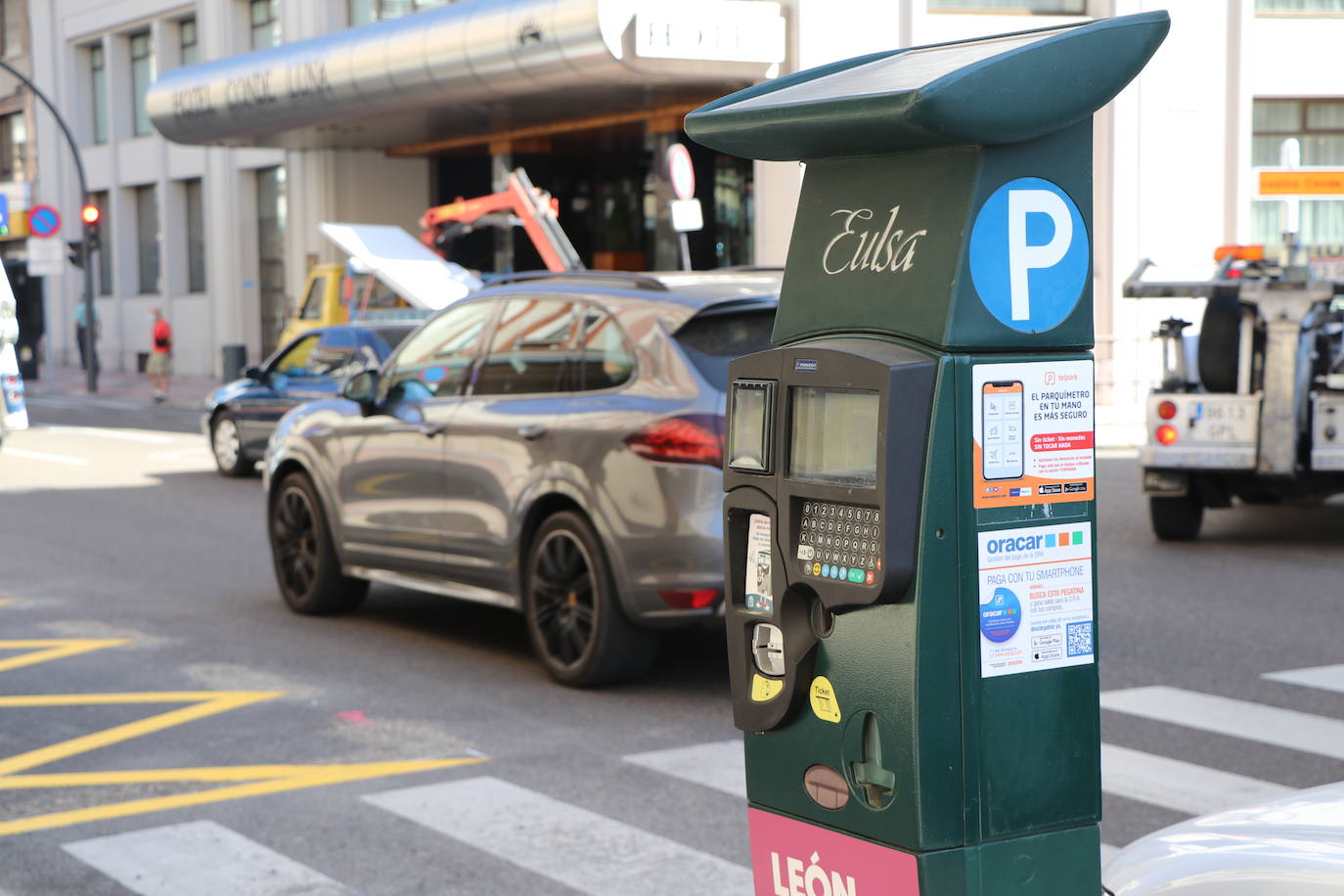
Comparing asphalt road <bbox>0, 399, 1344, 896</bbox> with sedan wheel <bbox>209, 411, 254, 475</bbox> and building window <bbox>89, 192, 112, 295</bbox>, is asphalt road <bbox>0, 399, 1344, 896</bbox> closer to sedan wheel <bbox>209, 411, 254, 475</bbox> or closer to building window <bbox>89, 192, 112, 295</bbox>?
sedan wheel <bbox>209, 411, 254, 475</bbox>

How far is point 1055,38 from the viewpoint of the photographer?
289 cm

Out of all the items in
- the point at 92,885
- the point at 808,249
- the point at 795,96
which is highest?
the point at 795,96

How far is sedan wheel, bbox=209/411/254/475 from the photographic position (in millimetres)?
17172

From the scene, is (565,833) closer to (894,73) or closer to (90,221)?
(894,73)

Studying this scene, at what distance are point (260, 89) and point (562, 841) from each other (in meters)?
28.6

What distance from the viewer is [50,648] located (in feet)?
28.5

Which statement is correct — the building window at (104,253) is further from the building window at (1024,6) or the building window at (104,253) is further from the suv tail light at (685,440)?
the suv tail light at (685,440)

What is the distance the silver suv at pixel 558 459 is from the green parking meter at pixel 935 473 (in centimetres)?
408

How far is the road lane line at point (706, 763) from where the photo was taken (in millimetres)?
6066

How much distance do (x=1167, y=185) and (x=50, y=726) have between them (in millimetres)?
22028

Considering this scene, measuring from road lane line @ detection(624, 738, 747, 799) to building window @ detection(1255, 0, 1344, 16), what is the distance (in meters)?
23.5

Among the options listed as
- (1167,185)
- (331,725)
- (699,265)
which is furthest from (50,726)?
(699,265)

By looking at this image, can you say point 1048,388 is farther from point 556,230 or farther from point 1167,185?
point 1167,185

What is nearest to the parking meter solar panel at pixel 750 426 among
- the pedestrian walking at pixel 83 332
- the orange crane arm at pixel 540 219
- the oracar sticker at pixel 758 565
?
the oracar sticker at pixel 758 565
